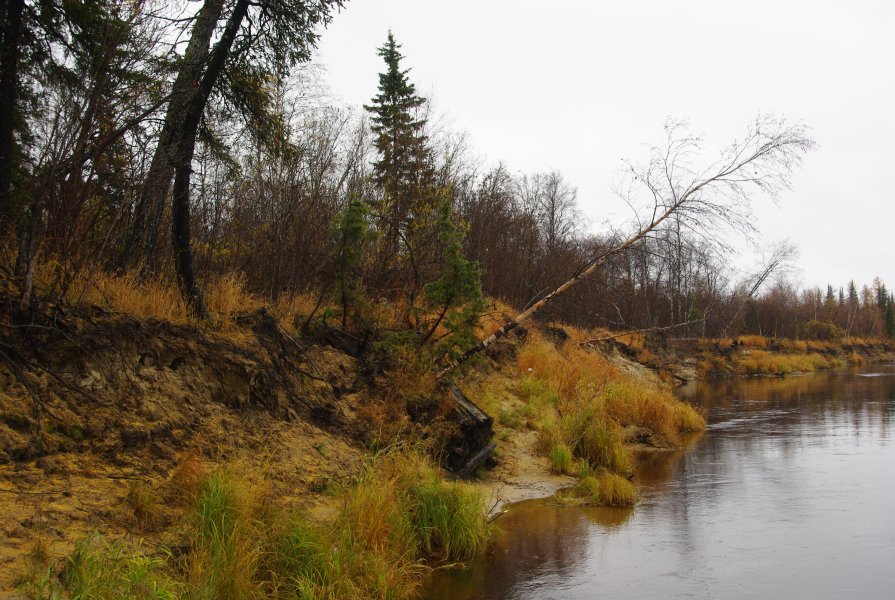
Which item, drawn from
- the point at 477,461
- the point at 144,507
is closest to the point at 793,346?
the point at 477,461

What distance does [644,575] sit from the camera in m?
6.93

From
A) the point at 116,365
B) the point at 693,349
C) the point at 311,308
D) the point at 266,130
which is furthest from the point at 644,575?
the point at 693,349

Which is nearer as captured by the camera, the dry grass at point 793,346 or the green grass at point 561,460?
the green grass at point 561,460

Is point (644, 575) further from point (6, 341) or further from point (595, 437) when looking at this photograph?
point (6, 341)

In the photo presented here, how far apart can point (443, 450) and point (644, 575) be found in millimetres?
3695

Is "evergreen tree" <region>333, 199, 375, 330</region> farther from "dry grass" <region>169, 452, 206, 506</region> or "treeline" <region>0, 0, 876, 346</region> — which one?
"dry grass" <region>169, 452, 206, 506</region>

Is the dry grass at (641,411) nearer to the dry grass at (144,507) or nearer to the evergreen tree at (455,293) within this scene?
the evergreen tree at (455,293)

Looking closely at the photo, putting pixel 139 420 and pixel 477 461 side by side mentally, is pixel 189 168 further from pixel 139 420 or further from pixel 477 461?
pixel 477 461

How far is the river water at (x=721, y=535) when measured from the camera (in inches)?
260

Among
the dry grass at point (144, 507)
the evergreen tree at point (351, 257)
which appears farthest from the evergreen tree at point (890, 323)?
the dry grass at point (144, 507)

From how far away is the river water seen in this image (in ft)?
21.6

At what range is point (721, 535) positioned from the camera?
821 cm

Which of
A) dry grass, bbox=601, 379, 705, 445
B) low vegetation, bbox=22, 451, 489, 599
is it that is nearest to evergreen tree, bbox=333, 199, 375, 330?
low vegetation, bbox=22, 451, 489, 599

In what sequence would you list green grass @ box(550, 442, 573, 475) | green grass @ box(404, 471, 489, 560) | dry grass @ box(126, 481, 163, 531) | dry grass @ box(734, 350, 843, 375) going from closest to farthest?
dry grass @ box(126, 481, 163, 531), green grass @ box(404, 471, 489, 560), green grass @ box(550, 442, 573, 475), dry grass @ box(734, 350, 843, 375)
